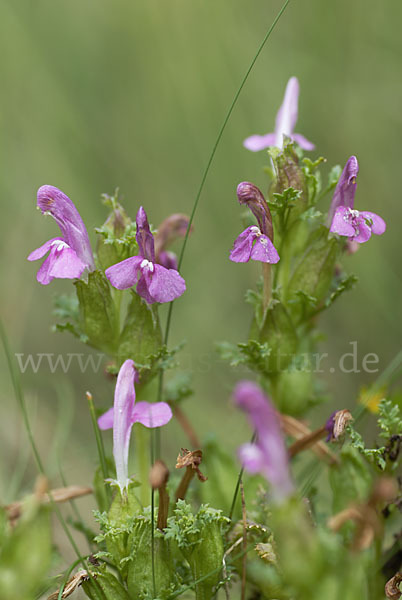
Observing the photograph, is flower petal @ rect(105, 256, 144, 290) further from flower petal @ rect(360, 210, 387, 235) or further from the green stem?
flower petal @ rect(360, 210, 387, 235)

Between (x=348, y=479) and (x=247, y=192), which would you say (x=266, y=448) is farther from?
(x=348, y=479)

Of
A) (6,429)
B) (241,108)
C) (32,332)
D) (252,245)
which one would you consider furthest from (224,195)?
(252,245)

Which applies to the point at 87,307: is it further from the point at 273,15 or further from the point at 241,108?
the point at 273,15

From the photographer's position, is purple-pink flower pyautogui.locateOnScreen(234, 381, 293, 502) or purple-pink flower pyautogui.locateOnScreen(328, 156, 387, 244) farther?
purple-pink flower pyautogui.locateOnScreen(328, 156, 387, 244)

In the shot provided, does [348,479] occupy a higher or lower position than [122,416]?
lower

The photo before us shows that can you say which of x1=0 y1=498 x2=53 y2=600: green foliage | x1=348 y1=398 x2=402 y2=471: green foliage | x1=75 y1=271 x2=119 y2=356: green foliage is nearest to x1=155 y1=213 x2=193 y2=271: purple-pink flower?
x1=75 y1=271 x2=119 y2=356: green foliage

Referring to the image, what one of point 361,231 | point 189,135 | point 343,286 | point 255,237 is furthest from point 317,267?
A: point 189,135
